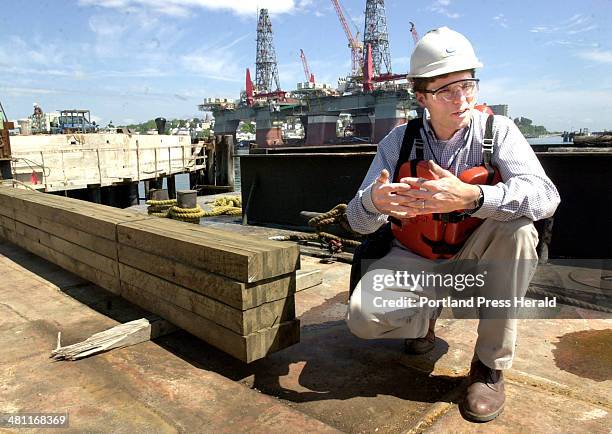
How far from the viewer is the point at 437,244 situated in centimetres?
249

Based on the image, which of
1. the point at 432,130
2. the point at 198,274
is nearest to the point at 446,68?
the point at 432,130

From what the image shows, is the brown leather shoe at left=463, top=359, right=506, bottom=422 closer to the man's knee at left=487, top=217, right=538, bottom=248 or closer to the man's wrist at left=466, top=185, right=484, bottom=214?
the man's knee at left=487, top=217, right=538, bottom=248

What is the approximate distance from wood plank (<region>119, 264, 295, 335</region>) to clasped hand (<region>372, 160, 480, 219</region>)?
2.76 ft

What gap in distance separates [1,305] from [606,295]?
4826 millimetres

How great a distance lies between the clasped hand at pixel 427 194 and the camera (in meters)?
2.07

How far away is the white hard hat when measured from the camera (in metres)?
2.29

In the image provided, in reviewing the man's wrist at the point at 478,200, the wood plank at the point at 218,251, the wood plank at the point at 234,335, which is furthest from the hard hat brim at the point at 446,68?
the wood plank at the point at 234,335

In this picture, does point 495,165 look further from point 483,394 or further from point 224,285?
point 224,285

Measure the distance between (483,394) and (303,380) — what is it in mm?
944

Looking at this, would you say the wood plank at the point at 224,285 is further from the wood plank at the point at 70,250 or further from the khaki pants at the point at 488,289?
the wood plank at the point at 70,250

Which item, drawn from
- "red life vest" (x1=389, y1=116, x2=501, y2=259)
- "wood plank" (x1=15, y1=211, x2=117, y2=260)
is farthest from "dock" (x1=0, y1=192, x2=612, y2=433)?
"red life vest" (x1=389, y1=116, x2=501, y2=259)

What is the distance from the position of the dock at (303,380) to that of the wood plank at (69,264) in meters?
0.18

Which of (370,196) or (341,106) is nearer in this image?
(370,196)

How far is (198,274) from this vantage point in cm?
268
